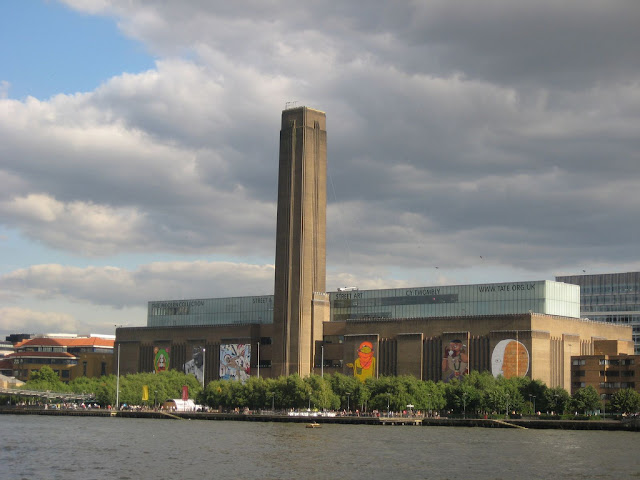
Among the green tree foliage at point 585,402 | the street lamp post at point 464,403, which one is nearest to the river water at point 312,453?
the street lamp post at point 464,403

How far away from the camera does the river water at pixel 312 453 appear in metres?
92.4

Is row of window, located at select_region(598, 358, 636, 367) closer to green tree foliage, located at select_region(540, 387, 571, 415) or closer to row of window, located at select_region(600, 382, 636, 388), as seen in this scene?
row of window, located at select_region(600, 382, 636, 388)

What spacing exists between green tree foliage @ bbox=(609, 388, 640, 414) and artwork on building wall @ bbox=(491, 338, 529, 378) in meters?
16.0

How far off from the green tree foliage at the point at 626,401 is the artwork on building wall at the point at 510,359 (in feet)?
52.4

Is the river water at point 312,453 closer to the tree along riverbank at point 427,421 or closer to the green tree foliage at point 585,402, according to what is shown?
the tree along riverbank at point 427,421

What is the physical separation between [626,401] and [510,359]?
21.5 metres

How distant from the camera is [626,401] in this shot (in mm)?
169000

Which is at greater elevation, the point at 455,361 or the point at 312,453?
the point at 455,361

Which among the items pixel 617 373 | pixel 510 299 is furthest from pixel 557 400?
pixel 510 299

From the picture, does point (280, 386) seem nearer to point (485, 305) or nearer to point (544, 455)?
point (485, 305)

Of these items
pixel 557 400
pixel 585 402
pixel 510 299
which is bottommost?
pixel 585 402

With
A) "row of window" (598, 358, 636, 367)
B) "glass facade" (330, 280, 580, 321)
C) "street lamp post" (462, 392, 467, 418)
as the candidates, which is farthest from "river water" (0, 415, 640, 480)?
"glass facade" (330, 280, 580, 321)

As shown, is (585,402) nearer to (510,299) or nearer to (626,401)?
(626,401)

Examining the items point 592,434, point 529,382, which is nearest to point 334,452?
point 592,434
